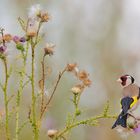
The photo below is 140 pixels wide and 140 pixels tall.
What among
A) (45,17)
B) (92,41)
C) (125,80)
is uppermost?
(45,17)

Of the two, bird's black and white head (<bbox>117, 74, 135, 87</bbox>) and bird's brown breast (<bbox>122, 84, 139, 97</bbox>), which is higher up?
bird's black and white head (<bbox>117, 74, 135, 87</bbox>)

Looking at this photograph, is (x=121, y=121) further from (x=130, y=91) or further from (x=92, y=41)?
(x=92, y=41)

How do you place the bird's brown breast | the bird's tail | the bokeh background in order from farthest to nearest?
the bokeh background → the bird's brown breast → the bird's tail

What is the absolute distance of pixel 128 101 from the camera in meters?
1.36

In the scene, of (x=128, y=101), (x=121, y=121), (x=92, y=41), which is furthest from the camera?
(x=92, y=41)

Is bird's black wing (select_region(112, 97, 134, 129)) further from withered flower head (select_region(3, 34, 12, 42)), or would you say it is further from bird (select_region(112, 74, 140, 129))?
withered flower head (select_region(3, 34, 12, 42))

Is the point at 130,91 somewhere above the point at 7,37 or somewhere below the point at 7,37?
below

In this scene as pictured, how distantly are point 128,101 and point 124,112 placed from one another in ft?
0.22

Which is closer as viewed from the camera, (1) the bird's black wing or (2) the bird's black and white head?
(1) the bird's black wing

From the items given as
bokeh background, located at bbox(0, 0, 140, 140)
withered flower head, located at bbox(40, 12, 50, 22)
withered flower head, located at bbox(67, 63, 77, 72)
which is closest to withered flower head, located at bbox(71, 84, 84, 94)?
withered flower head, located at bbox(67, 63, 77, 72)

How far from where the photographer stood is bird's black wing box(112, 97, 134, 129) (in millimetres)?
1218

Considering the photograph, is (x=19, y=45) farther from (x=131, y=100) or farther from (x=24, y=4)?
(x=24, y=4)

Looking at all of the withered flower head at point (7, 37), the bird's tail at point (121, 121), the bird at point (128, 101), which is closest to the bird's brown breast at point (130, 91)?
the bird at point (128, 101)

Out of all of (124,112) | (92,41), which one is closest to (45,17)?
(124,112)
